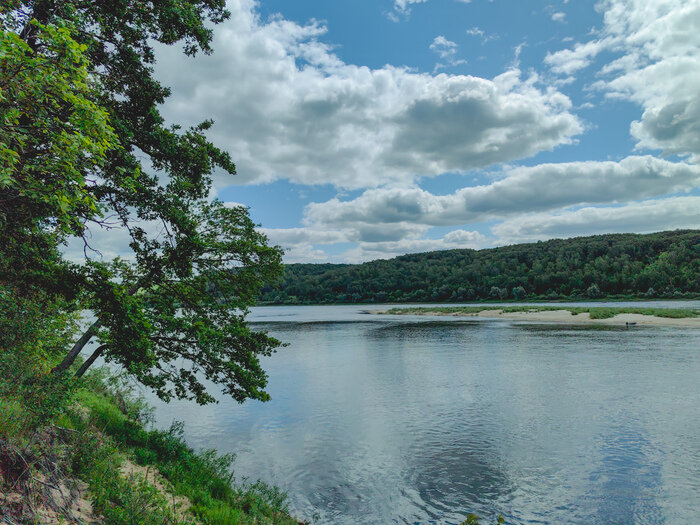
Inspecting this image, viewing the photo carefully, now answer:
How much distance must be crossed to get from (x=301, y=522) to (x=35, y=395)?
28.4 ft

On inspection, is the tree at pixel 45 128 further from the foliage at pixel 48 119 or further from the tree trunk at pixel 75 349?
the tree trunk at pixel 75 349

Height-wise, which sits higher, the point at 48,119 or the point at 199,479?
the point at 48,119

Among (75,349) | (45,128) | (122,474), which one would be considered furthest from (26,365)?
(45,128)

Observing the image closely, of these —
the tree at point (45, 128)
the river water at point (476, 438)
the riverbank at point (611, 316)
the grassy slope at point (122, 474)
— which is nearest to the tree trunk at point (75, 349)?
the grassy slope at point (122, 474)

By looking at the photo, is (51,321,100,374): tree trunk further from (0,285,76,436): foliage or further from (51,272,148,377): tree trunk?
(0,285,76,436): foliage

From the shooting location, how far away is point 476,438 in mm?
21516

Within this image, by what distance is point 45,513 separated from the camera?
25.7ft

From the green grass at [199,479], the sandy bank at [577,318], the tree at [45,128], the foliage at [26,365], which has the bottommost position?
the sandy bank at [577,318]

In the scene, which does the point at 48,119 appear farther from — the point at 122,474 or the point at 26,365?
the point at 122,474

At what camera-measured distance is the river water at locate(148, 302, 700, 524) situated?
585 inches

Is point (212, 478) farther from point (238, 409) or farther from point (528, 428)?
point (528, 428)

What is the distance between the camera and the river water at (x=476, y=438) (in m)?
14.9

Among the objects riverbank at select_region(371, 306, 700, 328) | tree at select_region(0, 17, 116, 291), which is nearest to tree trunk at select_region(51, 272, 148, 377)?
tree at select_region(0, 17, 116, 291)

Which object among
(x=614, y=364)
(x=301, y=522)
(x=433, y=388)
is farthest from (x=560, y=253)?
(x=301, y=522)
